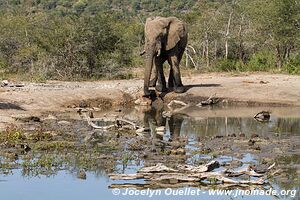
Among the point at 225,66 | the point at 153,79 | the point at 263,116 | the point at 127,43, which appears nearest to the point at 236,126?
the point at 263,116

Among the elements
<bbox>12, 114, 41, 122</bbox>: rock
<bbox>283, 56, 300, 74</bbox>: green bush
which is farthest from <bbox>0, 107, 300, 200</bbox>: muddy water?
<bbox>283, 56, 300, 74</bbox>: green bush

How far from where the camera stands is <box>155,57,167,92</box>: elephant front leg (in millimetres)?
20828

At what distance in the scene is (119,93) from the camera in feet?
70.3

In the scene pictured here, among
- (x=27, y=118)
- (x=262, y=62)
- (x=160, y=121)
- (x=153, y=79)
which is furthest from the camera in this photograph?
(x=262, y=62)

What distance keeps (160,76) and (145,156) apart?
9.22 metres

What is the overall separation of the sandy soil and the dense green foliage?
3278 millimetres

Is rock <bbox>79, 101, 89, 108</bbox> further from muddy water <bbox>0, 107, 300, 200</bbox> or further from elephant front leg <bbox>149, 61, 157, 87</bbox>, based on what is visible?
muddy water <bbox>0, 107, 300, 200</bbox>

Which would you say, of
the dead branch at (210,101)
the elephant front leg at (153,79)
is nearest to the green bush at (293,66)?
the dead branch at (210,101)

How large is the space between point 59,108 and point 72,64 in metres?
7.66

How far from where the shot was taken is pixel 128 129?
15070 millimetres

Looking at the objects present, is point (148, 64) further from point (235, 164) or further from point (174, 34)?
point (235, 164)

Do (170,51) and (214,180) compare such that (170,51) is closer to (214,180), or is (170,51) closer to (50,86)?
(50,86)

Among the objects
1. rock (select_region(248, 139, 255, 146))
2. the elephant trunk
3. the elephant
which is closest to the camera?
rock (select_region(248, 139, 255, 146))

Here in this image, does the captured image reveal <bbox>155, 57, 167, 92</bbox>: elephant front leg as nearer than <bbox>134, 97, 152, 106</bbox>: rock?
No
